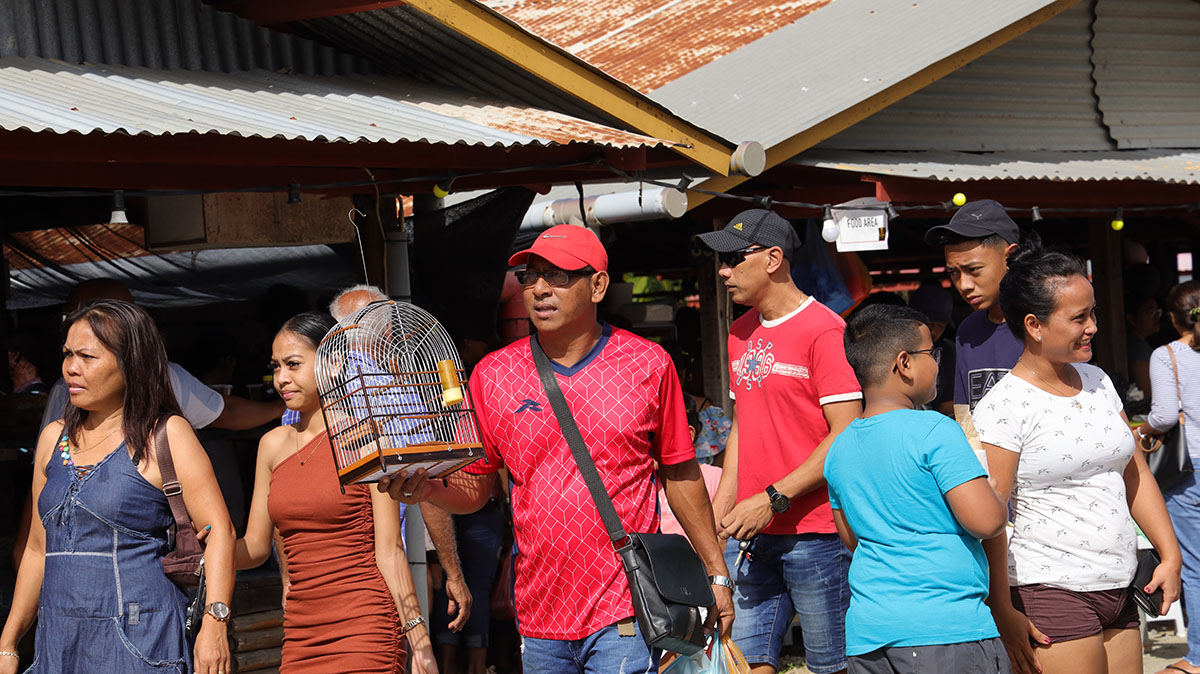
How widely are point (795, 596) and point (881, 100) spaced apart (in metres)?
3.71

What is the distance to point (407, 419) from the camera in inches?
165

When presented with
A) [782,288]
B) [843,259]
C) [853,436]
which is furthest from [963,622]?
[843,259]

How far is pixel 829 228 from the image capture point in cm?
675

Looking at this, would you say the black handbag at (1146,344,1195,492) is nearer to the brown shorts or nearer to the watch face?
the brown shorts

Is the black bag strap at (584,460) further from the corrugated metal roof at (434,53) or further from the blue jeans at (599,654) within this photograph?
the corrugated metal roof at (434,53)

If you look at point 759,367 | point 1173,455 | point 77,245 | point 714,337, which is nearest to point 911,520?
point 759,367

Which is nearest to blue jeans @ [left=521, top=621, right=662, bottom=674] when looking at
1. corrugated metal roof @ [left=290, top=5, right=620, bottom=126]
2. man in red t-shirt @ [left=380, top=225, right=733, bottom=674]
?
man in red t-shirt @ [left=380, top=225, right=733, bottom=674]

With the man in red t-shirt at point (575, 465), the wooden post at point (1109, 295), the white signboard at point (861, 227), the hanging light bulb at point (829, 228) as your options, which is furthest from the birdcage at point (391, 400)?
the wooden post at point (1109, 295)

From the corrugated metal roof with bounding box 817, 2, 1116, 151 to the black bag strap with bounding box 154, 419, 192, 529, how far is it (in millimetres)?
5008

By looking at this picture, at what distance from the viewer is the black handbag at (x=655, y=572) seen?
367 cm

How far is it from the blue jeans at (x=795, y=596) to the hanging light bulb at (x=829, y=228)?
97.5 inches

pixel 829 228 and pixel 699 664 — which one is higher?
pixel 829 228

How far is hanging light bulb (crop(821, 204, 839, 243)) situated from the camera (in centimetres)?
673

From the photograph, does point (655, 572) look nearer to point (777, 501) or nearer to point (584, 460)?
point (584, 460)
